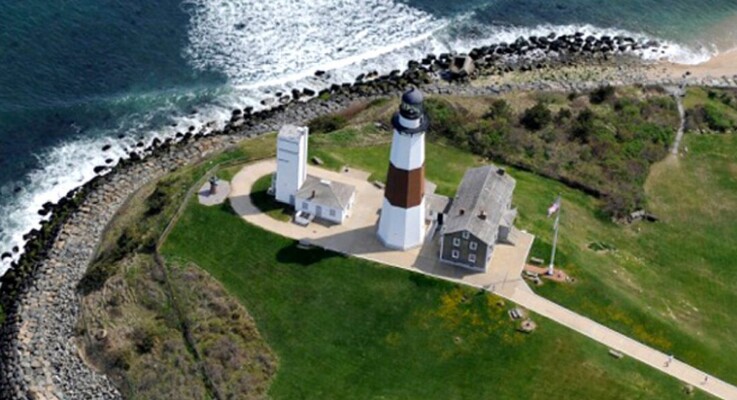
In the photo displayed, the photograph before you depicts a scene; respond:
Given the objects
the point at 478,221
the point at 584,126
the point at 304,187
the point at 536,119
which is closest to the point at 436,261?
the point at 478,221

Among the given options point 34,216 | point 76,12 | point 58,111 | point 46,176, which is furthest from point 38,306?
point 76,12

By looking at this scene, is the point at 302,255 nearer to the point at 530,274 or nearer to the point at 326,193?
the point at 326,193

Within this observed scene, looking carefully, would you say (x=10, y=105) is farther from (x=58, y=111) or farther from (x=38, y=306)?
(x=38, y=306)

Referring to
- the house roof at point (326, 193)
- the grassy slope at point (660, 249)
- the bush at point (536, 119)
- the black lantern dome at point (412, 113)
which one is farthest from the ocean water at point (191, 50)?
the black lantern dome at point (412, 113)

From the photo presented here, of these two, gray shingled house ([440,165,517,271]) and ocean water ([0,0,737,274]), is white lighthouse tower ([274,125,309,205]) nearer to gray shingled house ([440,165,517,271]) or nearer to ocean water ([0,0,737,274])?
gray shingled house ([440,165,517,271])

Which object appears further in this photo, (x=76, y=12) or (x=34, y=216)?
(x=76, y=12)

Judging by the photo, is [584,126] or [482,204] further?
[584,126]
